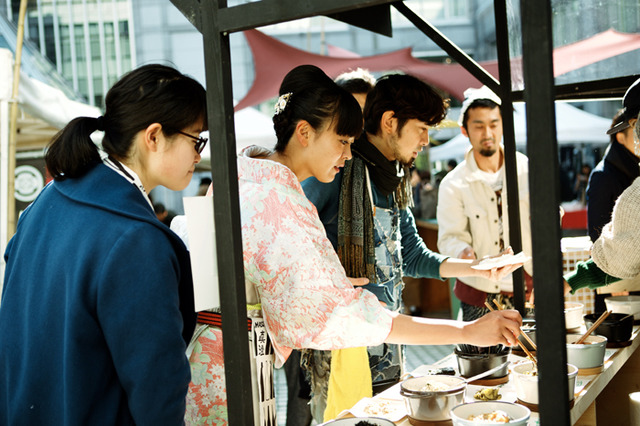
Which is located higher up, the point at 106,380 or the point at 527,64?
the point at 527,64

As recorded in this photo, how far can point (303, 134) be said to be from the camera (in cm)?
174

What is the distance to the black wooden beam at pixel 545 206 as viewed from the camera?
0.89 meters

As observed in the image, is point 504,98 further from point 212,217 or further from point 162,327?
point 162,327

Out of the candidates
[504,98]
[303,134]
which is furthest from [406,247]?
[303,134]

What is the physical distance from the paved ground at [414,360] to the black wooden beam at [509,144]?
2.25 metres

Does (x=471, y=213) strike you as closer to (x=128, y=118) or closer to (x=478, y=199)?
(x=478, y=199)

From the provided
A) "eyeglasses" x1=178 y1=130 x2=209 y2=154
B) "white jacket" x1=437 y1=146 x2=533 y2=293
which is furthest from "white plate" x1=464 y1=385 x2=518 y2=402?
"white jacket" x1=437 y1=146 x2=533 y2=293

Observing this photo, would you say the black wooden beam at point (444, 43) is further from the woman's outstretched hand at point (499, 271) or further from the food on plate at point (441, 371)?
the food on plate at point (441, 371)

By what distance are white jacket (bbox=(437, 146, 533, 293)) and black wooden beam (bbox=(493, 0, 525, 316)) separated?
871 millimetres

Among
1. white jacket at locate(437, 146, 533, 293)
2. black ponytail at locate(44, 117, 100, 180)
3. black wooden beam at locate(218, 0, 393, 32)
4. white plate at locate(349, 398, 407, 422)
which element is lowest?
white plate at locate(349, 398, 407, 422)

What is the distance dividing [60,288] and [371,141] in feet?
4.59

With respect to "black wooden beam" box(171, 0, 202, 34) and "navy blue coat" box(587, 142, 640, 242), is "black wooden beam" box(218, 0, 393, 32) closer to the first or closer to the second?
"black wooden beam" box(171, 0, 202, 34)

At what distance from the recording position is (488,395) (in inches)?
60.5

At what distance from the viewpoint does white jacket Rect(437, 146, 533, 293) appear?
3248 millimetres
